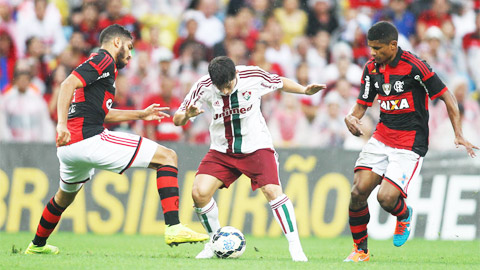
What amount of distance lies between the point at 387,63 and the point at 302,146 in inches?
205

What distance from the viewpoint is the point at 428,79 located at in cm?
829

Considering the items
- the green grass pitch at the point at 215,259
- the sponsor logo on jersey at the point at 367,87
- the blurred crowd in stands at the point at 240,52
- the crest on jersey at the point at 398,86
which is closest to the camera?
the green grass pitch at the point at 215,259

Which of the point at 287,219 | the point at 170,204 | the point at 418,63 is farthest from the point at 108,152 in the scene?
the point at 418,63

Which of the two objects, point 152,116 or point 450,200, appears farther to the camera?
point 450,200

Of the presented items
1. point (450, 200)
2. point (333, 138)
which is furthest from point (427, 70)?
point (333, 138)

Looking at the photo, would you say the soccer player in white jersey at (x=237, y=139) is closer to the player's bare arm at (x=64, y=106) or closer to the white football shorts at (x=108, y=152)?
the white football shorts at (x=108, y=152)

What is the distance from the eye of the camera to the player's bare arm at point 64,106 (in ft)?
25.0

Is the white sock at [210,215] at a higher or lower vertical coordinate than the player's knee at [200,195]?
lower

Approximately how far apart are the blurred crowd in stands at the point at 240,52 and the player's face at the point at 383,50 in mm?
5453

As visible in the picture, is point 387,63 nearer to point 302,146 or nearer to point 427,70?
point 427,70

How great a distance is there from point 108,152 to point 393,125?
124 inches

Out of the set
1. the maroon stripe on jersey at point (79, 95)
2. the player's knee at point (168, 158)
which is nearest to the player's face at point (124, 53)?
the maroon stripe on jersey at point (79, 95)

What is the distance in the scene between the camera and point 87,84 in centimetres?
802

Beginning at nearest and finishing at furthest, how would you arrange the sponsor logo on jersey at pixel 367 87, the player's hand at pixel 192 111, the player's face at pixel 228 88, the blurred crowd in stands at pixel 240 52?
1. the player's hand at pixel 192 111
2. the player's face at pixel 228 88
3. the sponsor logo on jersey at pixel 367 87
4. the blurred crowd in stands at pixel 240 52
